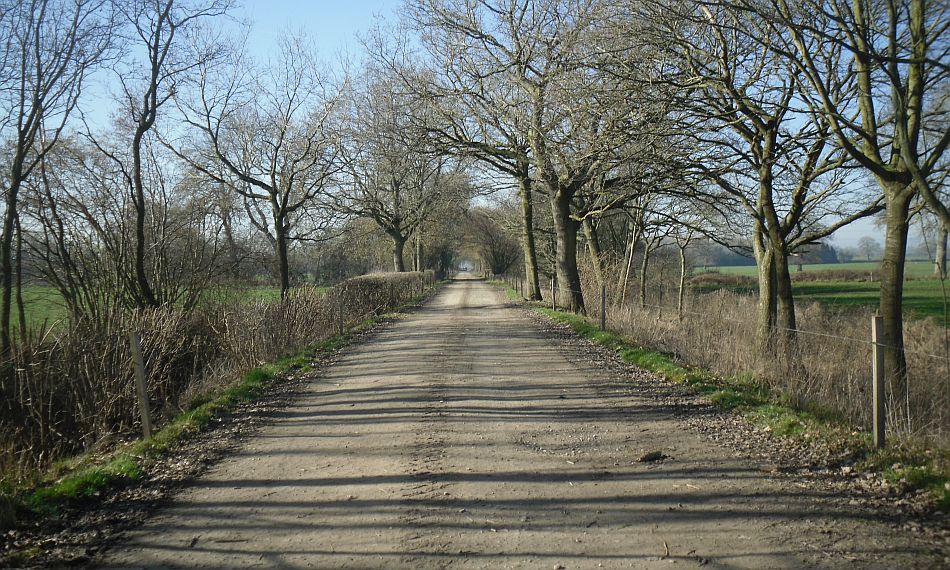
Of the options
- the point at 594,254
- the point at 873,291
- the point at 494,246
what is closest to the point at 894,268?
the point at 594,254

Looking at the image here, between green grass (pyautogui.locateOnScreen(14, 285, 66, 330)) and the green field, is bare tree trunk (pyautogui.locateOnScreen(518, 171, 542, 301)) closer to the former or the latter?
the green field

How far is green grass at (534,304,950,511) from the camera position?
206 inches

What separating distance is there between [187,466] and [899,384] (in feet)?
29.1

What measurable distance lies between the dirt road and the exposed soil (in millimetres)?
19

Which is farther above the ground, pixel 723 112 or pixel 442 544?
pixel 723 112

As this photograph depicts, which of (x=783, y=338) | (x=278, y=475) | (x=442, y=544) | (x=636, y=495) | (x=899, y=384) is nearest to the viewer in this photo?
(x=442, y=544)

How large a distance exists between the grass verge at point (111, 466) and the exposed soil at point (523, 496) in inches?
19.2

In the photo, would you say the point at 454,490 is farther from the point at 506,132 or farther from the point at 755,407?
the point at 506,132

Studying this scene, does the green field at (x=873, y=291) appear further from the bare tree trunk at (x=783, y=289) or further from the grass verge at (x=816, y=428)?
the grass verge at (x=816, y=428)

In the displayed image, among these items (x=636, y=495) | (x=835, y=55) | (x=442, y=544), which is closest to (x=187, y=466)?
(x=442, y=544)

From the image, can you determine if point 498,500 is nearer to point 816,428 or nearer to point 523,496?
point 523,496

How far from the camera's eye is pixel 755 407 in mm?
7723

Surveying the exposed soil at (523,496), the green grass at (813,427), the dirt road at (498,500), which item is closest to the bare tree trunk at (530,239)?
the green grass at (813,427)

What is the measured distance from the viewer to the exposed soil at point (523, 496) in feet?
14.0
